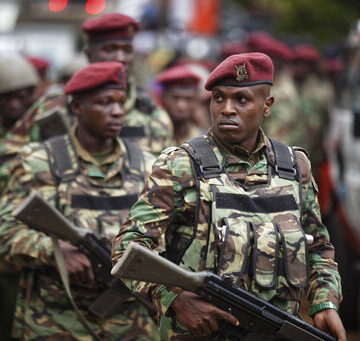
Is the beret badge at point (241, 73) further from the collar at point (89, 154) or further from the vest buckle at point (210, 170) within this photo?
the collar at point (89, 154)

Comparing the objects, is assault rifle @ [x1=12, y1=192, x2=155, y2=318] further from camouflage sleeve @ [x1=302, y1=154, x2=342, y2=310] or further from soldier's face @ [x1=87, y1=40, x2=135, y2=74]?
soldier's face @ [x1=87, y1=40, x2=135, y2=74]

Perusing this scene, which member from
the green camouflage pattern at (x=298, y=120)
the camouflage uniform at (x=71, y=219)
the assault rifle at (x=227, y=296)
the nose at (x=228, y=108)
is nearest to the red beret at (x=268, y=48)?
the green camouflage pattern at (x=298, y=120)

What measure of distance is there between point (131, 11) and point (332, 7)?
608 cm

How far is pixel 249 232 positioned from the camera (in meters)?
3.59

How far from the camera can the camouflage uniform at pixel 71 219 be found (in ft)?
15.5

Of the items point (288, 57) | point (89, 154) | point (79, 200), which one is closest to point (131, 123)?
point (89, 154)

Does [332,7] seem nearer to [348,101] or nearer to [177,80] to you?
[348,101]

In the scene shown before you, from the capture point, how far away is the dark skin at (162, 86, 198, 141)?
24.9ft

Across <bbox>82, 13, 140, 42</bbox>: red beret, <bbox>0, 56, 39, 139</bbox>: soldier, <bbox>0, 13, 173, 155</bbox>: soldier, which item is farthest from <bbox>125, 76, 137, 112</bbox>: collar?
<bbox>0, 56, 39, 139</bbox>: soldier

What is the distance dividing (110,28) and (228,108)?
114 inches

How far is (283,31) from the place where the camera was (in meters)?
25.9

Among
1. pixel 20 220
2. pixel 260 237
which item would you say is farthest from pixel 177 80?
pixel 260 237

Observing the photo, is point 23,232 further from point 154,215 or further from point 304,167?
point 304,167

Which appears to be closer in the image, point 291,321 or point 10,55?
point 291,321
